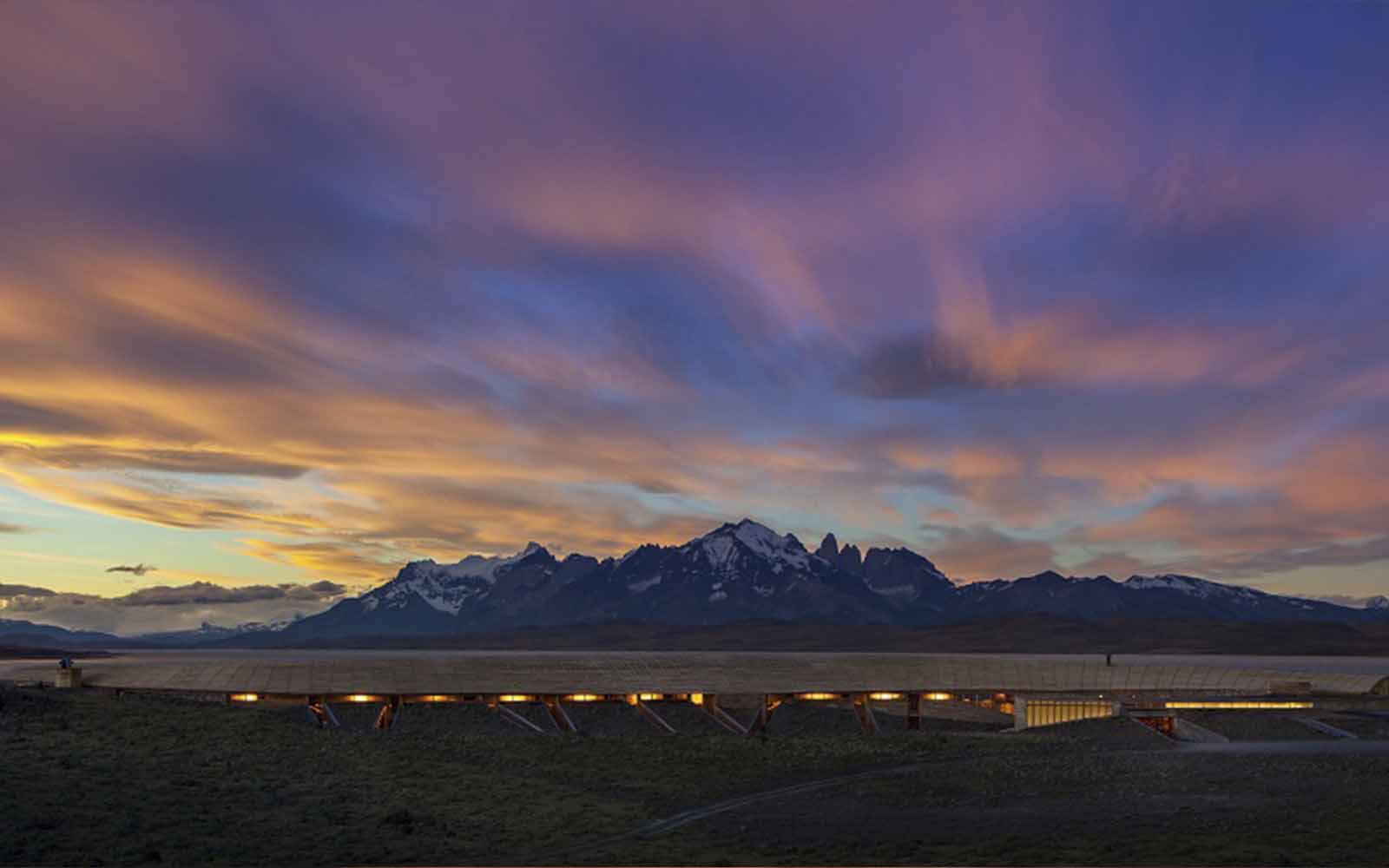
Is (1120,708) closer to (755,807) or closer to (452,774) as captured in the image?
(755,807)

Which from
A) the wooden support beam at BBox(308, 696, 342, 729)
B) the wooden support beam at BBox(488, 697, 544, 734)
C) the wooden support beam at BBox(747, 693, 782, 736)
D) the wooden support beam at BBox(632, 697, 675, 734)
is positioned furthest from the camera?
the wooden support beam at BBox(747, 693, 782, 736)

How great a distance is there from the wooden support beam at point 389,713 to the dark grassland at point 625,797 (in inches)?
761

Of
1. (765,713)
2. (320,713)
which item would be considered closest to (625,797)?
(320,713)

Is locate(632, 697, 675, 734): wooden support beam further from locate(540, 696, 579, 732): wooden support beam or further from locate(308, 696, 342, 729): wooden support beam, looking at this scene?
locate(308, 696, 342, 729): wooden support beam

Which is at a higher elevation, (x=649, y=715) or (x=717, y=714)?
(x=649, y=715)

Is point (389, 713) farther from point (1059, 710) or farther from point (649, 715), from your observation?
point (1059, 710)

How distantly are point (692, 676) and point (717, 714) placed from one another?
3.97 m

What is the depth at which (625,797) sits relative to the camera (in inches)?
1821

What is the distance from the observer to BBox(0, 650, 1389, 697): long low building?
8775cm

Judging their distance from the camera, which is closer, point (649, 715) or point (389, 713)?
Result: point (389, 713)

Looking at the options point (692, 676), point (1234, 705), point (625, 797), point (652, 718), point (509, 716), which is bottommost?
point (509, 716)

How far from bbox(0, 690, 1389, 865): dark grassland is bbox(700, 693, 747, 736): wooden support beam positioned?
25.6 metres

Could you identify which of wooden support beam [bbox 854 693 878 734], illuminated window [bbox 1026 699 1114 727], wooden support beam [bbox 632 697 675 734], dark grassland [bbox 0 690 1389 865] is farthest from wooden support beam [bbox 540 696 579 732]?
illuminated window [bbox 1026 699 1114 727]

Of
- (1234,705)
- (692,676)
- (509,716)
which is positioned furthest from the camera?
(692,676)
